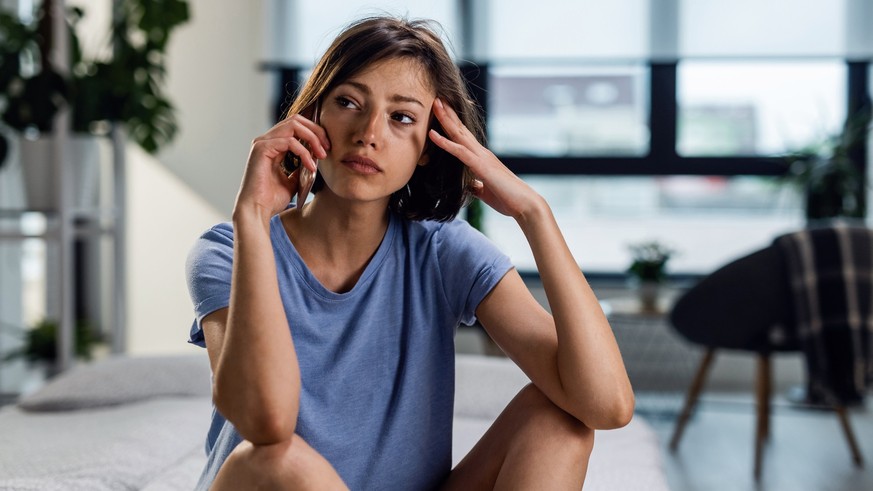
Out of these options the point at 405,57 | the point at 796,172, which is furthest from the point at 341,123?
the point at 796,172

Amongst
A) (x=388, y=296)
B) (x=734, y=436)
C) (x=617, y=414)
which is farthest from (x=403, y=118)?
(x=734, y=436)

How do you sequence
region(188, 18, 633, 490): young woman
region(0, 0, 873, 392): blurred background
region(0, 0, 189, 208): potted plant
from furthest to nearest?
1. region(0, 0, 873, 392): blurred background
2. region(0, 0, 189, 208): potted plant
3. region(188, 18, 633, 490): young woman

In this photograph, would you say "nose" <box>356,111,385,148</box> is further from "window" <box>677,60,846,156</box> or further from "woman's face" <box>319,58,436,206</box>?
"window" <box>677,60,846,156</box>

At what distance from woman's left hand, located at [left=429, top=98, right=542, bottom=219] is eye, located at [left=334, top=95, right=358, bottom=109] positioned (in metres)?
0.11

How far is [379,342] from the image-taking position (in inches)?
50.8

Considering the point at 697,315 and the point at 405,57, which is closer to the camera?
the point at 405,57

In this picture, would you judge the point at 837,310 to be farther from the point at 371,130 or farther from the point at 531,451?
the point at 371,130

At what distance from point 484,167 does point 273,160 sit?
11.4 inches

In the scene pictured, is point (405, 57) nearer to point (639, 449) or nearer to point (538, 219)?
point (538, 219)

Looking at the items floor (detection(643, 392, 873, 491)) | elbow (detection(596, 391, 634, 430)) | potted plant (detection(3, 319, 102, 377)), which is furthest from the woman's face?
potted plant (detection(3, 319, 102, 377))

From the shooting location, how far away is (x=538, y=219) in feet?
4.21

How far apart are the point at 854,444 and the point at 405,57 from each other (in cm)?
224

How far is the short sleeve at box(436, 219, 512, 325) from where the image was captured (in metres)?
1.33

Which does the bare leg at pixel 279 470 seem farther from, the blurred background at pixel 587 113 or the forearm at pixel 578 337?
the blurred background at pixel 587 113
